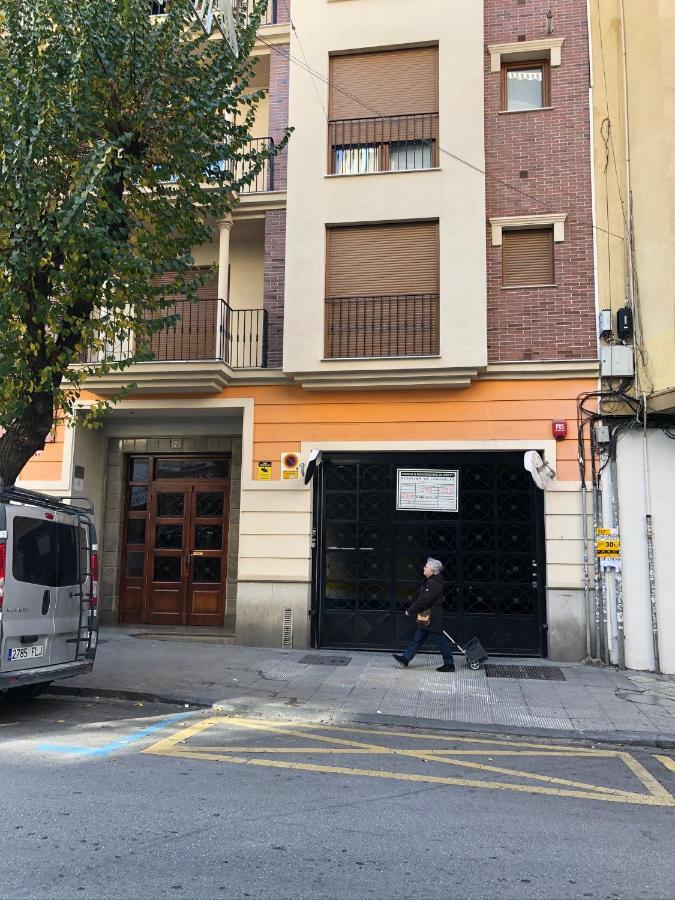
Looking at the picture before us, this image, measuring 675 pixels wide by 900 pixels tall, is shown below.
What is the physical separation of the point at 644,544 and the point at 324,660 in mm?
4954

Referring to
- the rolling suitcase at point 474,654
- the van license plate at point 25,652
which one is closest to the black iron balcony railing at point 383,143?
the rolling suitcase at point 474,654

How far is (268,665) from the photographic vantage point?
9680 mm

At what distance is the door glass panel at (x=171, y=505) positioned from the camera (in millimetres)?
13250

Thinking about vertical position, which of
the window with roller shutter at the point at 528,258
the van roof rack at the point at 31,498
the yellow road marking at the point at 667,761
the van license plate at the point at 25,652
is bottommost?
the yellow road marking at the point at 667,761

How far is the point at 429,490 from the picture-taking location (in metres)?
11.1

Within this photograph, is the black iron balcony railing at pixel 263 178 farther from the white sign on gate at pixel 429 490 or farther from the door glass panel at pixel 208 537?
the door glass panel at pixel 208 537

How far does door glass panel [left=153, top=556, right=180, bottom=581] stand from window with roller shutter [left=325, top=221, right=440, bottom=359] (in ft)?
16.6

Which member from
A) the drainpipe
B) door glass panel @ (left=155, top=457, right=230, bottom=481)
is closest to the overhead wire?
the drainpipe

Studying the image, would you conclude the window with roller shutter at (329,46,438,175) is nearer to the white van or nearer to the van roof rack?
the van roof rack

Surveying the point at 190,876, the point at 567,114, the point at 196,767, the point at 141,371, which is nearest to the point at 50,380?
the point at 141,371

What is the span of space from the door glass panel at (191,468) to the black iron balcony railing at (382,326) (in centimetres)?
338

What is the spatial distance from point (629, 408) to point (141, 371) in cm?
771

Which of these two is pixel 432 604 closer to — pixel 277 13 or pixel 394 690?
pixel 394 690

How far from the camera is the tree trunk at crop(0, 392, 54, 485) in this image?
806 cm
